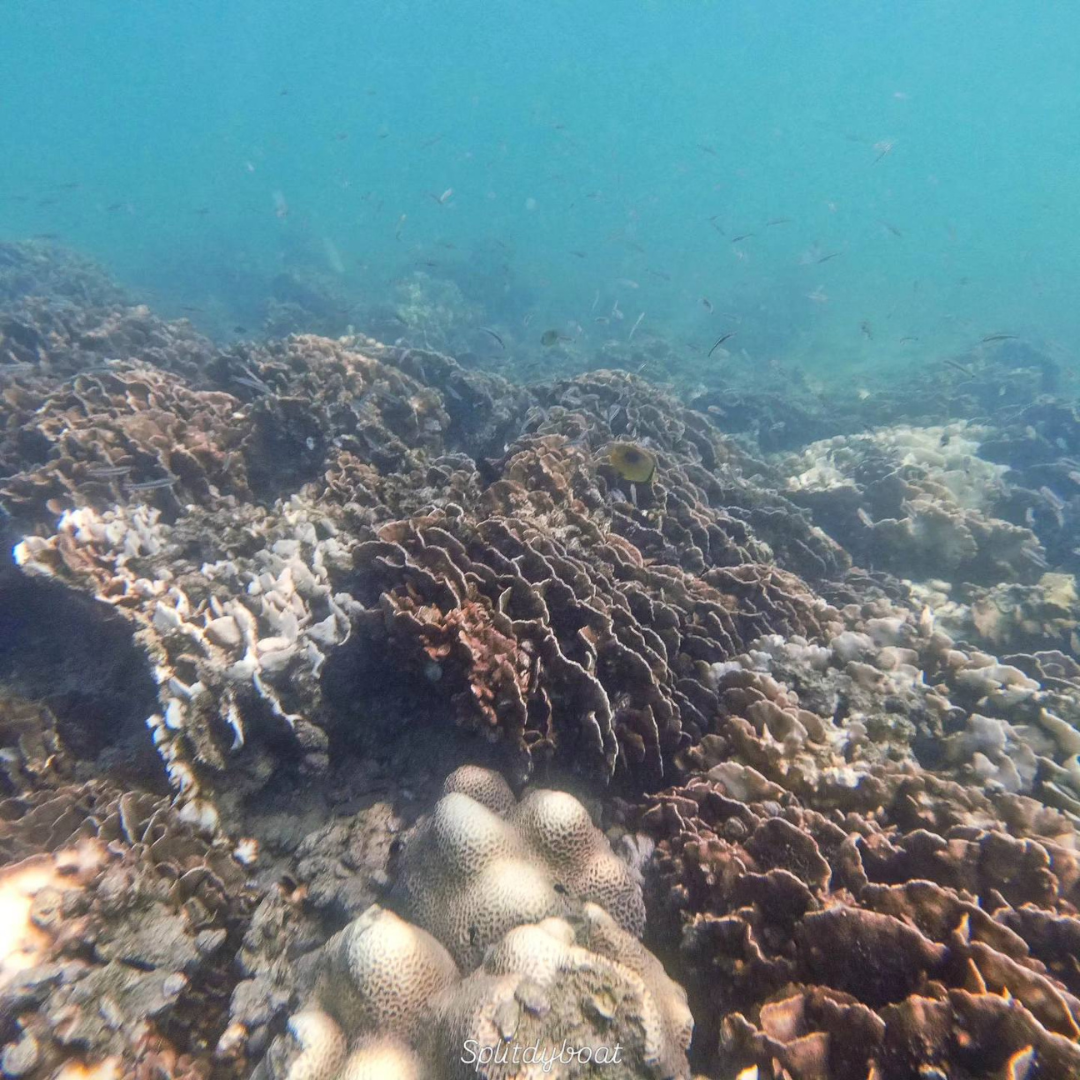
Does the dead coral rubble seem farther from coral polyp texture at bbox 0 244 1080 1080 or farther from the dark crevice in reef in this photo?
the dark crevice in reef

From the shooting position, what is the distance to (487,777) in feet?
11.2

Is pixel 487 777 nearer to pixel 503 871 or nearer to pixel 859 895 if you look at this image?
pixel 503 871

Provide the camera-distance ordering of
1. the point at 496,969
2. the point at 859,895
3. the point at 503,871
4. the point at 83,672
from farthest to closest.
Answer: the point at 83,672 → the point at 503,871 → the point at 859,895 → the point at 496,969

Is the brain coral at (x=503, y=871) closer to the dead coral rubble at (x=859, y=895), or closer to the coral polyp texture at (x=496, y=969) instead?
the coral polyp texture at (x=496, y=969)

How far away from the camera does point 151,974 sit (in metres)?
2.89

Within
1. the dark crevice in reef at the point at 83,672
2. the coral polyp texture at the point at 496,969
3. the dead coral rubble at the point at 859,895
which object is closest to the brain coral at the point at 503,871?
the coral polyp texture at the point at 496,969

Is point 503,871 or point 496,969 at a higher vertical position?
point 503,871

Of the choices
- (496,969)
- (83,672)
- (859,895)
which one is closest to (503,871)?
(496,969)

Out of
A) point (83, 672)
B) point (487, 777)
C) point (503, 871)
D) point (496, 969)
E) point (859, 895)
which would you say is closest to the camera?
point (496, 969)

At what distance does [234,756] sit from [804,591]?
5.48 metres

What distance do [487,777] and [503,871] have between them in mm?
582

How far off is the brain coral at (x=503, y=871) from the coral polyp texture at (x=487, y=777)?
2cm

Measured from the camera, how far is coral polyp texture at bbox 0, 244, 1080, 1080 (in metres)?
2.38

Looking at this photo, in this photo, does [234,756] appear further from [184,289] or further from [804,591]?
[184,289]
